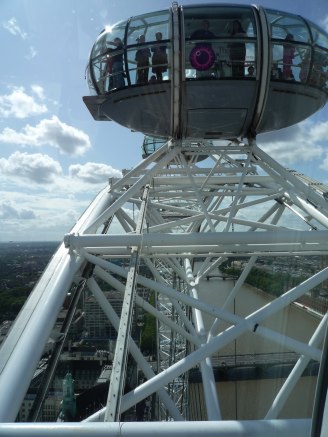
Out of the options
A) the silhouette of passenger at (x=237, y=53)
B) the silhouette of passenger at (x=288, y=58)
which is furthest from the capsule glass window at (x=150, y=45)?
the silhouette of passenger at (x=288, y=58)

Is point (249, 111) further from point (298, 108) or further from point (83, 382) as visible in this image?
point (83, 382)

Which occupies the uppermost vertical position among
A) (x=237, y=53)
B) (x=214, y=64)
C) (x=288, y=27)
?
(x=288, y=27)

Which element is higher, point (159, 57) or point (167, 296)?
point (159, 57)

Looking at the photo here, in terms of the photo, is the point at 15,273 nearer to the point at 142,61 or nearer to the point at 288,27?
the point at 142,61

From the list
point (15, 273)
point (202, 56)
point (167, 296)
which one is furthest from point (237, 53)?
point (15, 273)

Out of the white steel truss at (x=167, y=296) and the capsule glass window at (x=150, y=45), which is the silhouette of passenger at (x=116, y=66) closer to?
the capsule glass window at (x=150, y=45)
